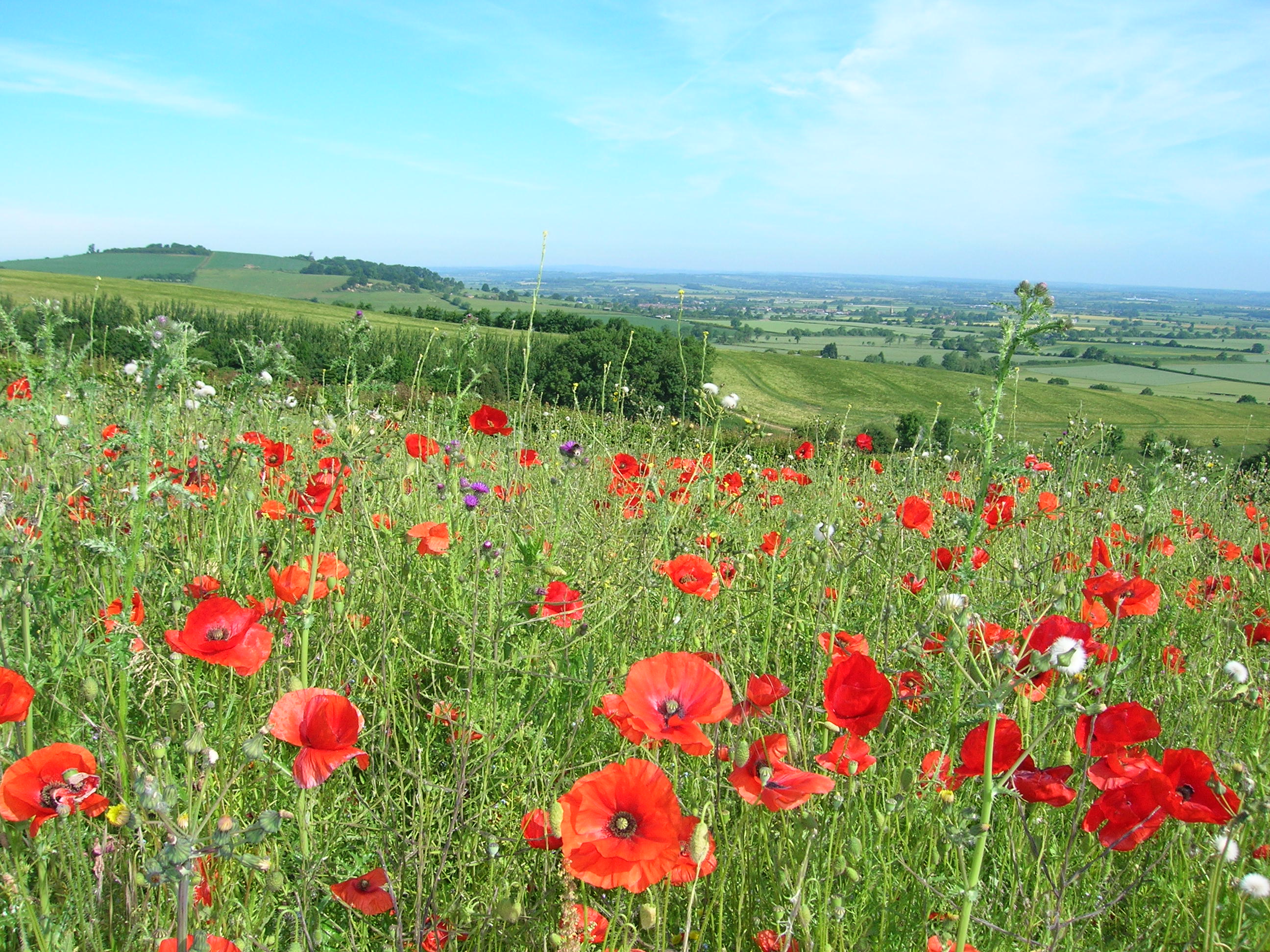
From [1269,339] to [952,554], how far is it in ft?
242

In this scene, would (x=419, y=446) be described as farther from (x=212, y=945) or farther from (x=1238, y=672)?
(x=1238, y=672)

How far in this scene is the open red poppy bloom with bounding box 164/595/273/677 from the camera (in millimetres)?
1299

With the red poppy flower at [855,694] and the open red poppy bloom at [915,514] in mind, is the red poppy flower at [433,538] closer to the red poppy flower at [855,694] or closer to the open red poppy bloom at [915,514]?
the red poppy flower at [855,694]

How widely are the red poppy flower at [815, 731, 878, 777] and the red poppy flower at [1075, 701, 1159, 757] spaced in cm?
34

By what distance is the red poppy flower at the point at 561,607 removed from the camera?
5.90 ft

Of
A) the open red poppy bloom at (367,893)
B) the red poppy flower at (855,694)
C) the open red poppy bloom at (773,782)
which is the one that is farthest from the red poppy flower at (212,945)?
the red poppy flower at (855,694)

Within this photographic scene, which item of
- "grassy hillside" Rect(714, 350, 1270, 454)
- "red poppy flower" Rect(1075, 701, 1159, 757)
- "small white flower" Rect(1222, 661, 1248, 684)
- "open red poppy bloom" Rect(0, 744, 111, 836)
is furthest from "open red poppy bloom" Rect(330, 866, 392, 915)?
"grassy hillside" Rect(714, 350, 1270, 454)

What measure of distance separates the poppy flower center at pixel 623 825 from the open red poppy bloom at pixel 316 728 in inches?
15.2

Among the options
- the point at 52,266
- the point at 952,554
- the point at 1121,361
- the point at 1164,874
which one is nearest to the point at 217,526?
the point at 952,554

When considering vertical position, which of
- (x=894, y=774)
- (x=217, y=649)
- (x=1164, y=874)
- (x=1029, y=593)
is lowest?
(x=1164, y=874)

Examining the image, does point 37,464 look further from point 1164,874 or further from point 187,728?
point 1164,874

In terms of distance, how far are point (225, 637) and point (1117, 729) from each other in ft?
5.06

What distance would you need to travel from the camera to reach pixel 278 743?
192 centimetres

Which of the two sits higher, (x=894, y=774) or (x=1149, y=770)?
(x=1149, y=770)
